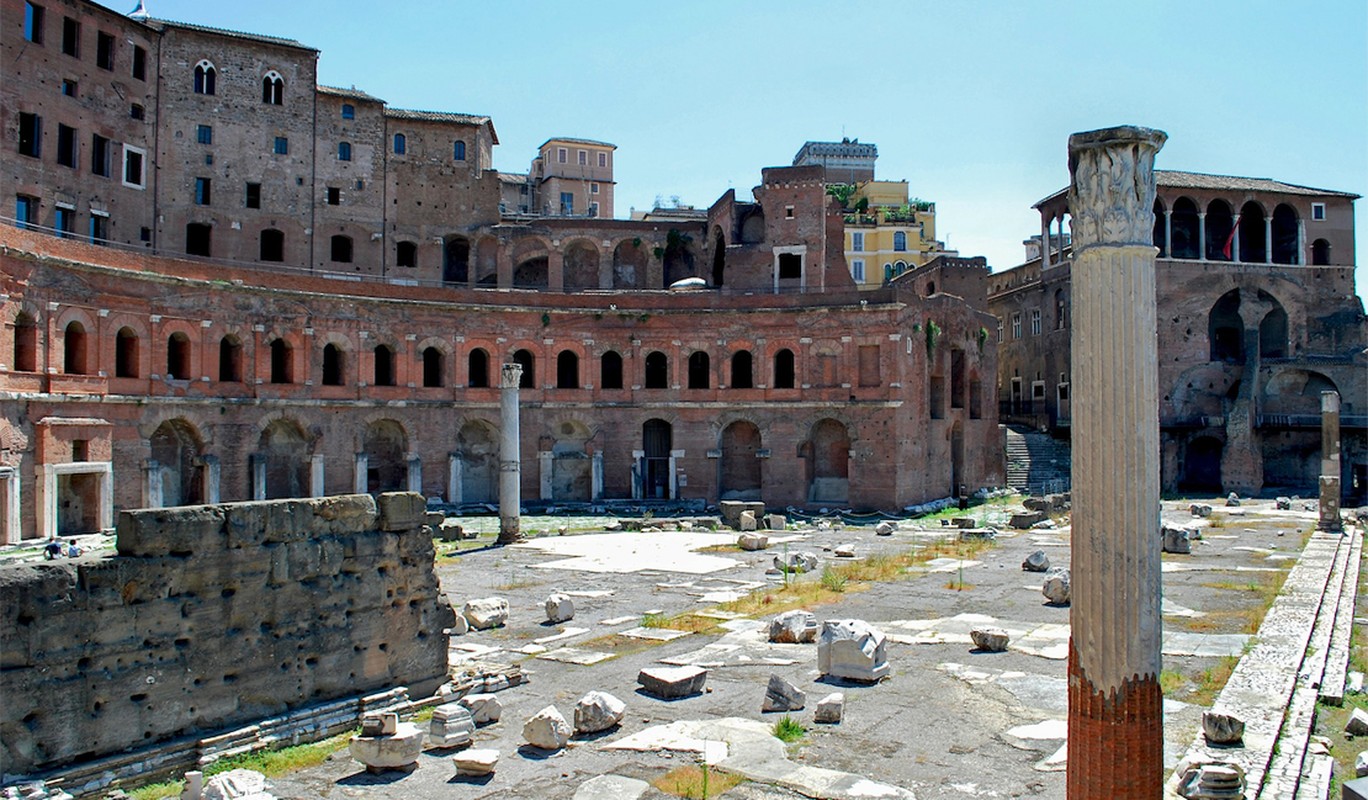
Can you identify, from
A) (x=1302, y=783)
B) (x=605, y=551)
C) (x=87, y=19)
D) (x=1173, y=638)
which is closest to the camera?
(x=1302, y=783)

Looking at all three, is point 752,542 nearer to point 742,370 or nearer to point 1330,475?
point 742,370

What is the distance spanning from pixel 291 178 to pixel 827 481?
23.7 meters

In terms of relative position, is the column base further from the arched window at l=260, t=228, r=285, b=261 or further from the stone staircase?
the arched window at l=260, t=228, r=285, b=261

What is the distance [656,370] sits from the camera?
40438mm

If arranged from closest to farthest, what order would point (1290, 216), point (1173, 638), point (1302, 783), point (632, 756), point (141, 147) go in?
point (1302, 783) < point (632, 756) < point (1173, 638) < point (141, 147) < point (1290, 216)

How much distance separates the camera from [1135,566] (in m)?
6.54

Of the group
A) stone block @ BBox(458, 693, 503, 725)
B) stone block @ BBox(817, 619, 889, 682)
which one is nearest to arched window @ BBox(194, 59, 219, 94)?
stone block @ BBox(458, 693, 503, 725)

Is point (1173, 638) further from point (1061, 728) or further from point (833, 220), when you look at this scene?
point (833, 220)

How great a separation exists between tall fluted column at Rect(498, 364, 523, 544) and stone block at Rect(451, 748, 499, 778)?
17955mm

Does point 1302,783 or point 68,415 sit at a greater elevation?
point 68,415

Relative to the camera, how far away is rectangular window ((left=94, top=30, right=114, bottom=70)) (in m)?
35.6

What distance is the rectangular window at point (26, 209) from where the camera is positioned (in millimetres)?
32812

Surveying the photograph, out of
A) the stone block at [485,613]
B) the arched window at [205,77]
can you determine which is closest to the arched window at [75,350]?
the arched window at [205,77]

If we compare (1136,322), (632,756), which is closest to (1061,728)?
(632,756)
